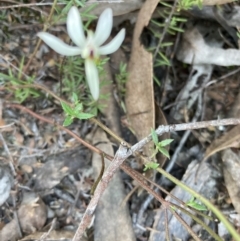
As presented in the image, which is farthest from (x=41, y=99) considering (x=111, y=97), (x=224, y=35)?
(x=224, y=35)

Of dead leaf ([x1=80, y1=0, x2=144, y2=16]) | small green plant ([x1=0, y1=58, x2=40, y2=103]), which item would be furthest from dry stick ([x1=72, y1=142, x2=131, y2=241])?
dead leaf ([x1=80, y1=0, x2=144, y2=16])

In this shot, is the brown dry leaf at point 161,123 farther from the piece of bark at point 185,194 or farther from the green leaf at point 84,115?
the green leaf at point 84,115

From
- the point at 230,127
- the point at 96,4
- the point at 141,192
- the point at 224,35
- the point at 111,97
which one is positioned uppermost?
the point at 96,4

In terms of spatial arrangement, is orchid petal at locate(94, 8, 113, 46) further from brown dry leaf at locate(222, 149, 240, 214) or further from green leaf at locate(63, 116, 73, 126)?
brown dry leaf at locate(222, 149, 240, 214)

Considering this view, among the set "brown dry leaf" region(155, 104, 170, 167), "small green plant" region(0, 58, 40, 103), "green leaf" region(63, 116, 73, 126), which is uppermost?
"green leaf" region(63, 116, 73, 126)

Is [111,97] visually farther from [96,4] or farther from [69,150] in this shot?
[96,4]

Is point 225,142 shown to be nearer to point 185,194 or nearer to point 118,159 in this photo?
point 185,194
